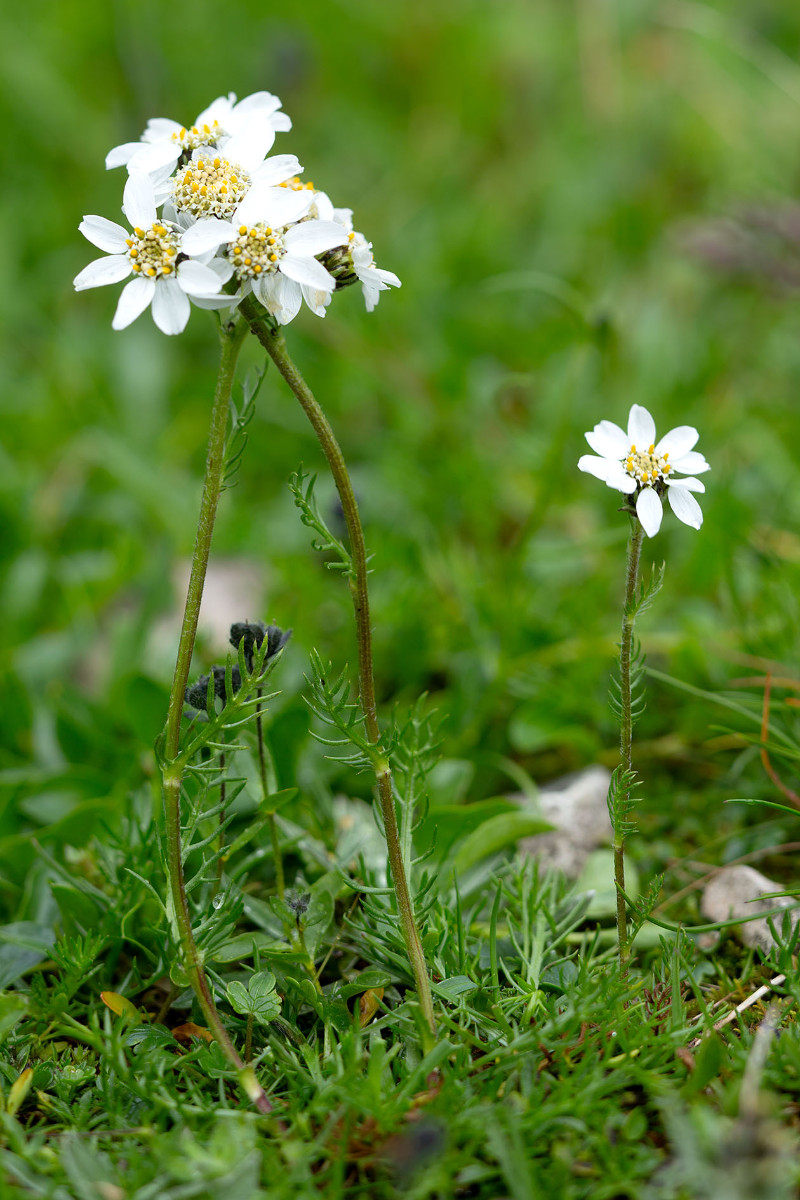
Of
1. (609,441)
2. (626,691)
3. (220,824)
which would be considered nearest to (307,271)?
(609,441)

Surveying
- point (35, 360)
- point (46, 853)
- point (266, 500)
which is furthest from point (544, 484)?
point (35, 360)

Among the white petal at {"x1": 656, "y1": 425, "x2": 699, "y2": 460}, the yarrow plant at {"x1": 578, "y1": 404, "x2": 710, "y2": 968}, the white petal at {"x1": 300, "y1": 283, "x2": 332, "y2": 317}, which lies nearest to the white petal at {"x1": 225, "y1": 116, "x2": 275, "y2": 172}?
the white petal at {"x1": 300, "y1": 283, "x2": 332, "y2": 317}

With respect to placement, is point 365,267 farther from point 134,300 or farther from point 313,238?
point 134,300

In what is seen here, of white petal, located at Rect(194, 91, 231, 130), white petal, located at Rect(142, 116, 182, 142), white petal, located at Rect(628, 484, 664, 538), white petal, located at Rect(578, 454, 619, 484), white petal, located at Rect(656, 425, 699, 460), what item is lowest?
white petal, located at Rect(628, 484, 664, 538)

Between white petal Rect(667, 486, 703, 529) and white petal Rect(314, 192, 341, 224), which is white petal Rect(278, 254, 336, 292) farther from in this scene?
white petal Rect(667, 486, 703, 529)

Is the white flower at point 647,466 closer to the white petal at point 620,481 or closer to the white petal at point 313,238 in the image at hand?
the white petal at point 620,481

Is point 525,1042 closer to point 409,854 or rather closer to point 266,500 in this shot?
point 409,854
